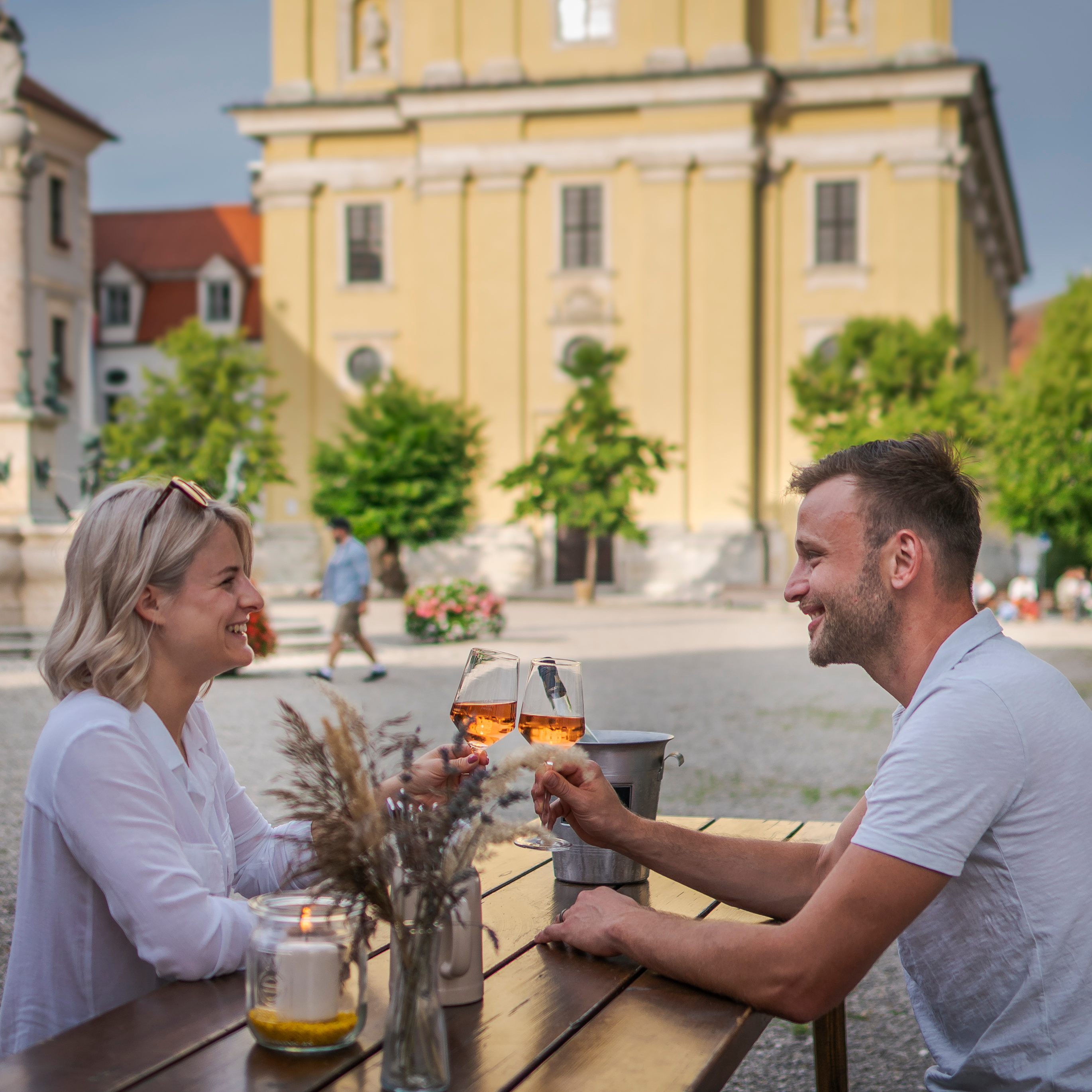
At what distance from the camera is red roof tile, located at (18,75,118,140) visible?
1626 inches

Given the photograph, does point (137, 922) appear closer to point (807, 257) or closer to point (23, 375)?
point (23, 375)

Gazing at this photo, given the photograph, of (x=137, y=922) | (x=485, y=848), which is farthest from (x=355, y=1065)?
(x=137, y=922)

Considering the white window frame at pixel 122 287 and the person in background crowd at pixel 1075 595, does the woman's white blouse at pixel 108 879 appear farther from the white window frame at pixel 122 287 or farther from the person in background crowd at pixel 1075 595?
the white window frame at pixel 122 287

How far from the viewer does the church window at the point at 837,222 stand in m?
38.2

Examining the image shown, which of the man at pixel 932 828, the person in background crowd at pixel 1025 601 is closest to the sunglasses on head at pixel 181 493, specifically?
the man at pixel 932 828

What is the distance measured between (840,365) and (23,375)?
23408mm

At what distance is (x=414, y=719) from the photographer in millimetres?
12086

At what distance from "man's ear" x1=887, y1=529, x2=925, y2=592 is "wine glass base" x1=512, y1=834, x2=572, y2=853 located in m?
0.72

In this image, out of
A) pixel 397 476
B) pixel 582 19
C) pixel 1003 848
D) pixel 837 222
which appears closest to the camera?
pixel 1003 848

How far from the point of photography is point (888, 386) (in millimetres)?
33875

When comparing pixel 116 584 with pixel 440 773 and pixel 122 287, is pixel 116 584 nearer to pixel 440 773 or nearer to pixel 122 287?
pixel 440 773

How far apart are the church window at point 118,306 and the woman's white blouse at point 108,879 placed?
49.1 metres

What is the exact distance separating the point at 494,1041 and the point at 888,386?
110 feet

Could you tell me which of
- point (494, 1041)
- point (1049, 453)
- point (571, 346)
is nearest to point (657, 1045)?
point (494, 1041)
